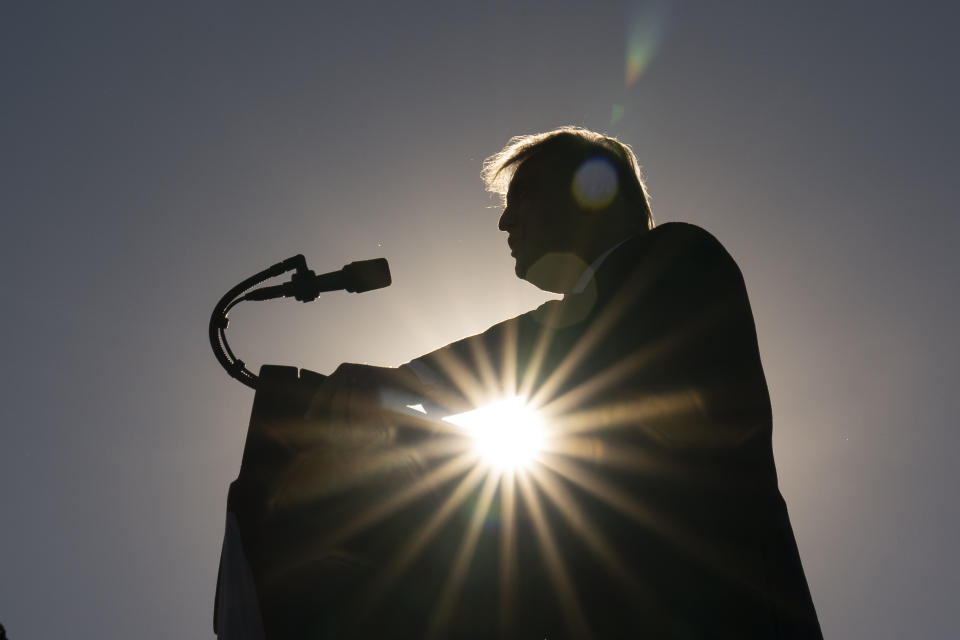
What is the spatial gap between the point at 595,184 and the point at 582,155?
139 mm

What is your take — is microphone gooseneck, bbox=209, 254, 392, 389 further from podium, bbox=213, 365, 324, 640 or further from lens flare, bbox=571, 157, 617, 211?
lens flare, bbox=571, 157, 617, 211

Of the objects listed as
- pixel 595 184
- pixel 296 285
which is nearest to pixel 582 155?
pixel 595 184

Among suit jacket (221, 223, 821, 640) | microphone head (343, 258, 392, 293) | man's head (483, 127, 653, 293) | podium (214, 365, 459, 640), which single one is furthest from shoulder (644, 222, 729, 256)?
podium (214, 365, 459, 640)

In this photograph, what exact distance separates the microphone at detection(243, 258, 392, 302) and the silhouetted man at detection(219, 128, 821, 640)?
308 millimetres

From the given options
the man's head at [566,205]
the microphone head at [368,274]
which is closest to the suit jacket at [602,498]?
the microphone head at [368,274]

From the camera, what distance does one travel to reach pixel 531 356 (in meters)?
2.28

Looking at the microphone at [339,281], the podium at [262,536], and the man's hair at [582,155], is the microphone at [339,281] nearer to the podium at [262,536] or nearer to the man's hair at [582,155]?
the podium at [262,536]

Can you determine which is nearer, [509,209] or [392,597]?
[392,597]

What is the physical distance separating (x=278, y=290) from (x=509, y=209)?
915 mm

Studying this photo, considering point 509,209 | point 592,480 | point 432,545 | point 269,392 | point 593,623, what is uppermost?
point 509,209

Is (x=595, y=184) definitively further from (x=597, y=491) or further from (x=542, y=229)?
(x=597, y=491)

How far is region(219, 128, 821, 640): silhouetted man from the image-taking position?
1.55m

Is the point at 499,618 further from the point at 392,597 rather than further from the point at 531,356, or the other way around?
the point at 531,356

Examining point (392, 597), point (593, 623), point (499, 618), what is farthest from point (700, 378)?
point (392, 597)
